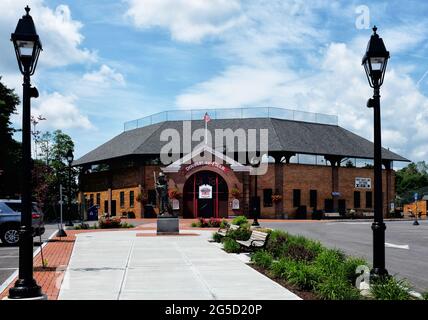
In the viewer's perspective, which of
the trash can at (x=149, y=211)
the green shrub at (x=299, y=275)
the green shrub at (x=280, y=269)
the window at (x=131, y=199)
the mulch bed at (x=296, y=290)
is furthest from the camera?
the window at (x=131, y=199)

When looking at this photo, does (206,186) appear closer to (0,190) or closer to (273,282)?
(0,190)

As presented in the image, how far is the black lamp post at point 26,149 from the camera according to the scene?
30.0 ft

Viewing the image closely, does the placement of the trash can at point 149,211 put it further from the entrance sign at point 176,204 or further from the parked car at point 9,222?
the parked car at point 9,222

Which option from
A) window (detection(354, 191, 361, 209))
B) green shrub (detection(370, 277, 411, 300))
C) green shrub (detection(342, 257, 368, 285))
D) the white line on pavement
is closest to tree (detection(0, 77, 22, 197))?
window (detection(354, 191, 361, 209))

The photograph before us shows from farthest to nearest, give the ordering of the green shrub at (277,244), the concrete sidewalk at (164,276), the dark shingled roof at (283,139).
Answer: the dark shingled roof at (283,139) → the green shrub at (277,244) → the concrete sidewalk at (164,276)

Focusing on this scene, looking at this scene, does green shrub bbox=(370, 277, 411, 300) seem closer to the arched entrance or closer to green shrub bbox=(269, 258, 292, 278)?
green shrub bbox=(269, 258, 292, 278)

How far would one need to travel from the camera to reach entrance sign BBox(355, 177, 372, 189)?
56.1 meters

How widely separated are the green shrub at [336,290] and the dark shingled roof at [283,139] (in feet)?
137

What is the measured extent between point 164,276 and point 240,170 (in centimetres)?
3793

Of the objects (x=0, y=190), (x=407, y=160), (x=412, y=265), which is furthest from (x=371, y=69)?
(x=407, y=160)

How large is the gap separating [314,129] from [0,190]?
31.3 m

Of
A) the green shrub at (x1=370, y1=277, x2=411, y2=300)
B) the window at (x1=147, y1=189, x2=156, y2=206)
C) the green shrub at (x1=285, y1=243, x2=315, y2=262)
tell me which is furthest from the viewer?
the window at (x1=147, y1=189, x2=156, y2=206)

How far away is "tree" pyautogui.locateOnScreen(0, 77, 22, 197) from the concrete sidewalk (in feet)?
109

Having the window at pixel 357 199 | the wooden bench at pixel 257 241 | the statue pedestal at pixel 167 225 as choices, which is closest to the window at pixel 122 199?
the window at pixel 357 199
